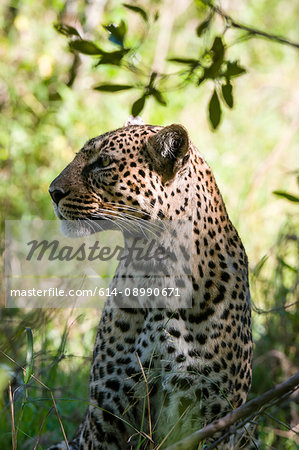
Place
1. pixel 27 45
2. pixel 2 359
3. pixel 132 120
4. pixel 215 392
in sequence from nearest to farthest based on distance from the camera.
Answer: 1. pixel 215 392
2. pixel 132 120
3. pixel 2 359
4. pixel 27 45

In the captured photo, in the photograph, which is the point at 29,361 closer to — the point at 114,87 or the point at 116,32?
the point at 114,87

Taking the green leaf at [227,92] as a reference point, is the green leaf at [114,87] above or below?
above

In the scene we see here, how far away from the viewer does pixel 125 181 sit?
357cm

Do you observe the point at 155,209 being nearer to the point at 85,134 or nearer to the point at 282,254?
the point at 282,254

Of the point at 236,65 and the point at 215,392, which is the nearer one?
the point at 236,65

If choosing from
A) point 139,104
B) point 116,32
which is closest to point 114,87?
point 139,104

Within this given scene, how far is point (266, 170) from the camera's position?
8148 millimetres

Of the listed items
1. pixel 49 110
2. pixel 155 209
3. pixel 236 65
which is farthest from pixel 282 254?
pixel 49 110

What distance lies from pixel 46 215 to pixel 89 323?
1504 millimetres

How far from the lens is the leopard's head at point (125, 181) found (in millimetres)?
3527

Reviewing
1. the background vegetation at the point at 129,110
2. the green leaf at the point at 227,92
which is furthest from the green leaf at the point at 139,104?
the background vegetation at the point at 129,110

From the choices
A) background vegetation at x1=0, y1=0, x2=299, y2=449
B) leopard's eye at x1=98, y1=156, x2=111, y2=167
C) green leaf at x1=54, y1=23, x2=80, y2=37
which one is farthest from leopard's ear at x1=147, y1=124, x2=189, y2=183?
background vegetation at x1=0, y1=0, x2=299, y2=449

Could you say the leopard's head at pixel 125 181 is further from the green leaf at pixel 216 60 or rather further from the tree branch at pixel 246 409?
the tree branch at pixel 246 409

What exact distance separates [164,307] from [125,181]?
0.70m
